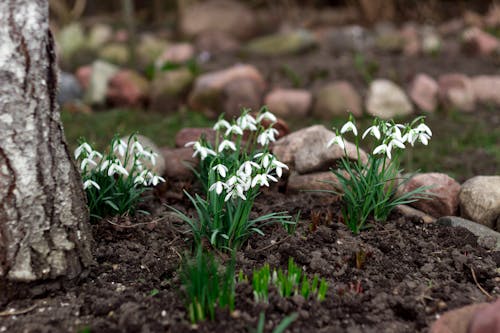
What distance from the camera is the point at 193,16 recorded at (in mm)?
9609

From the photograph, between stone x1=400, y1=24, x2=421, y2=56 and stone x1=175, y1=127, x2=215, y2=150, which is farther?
stone x1=400, y1=24, x2=421, y2=56

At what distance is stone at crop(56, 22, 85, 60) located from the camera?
31.0ft

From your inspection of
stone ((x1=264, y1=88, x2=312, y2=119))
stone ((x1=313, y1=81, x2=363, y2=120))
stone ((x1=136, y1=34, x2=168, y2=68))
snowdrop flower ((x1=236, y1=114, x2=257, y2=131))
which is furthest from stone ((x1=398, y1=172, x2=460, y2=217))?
stone ((x1=136, y1=34, x2=168, y2=68))

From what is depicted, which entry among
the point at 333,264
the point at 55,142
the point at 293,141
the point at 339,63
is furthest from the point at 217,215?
the point at 339,63

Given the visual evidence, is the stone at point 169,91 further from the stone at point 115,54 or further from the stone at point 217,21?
the stone at point 217,21

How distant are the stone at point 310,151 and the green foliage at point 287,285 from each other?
1.29 meters

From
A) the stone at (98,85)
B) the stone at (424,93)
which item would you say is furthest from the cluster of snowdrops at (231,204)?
the stone at (98,85)

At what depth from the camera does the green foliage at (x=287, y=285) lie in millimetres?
2385

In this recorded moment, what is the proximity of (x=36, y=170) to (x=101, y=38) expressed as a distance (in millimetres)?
8426

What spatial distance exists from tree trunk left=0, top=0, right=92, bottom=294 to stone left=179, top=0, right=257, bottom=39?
7.22 m

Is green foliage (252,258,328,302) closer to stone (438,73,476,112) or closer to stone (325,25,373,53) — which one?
stone (438,73,476,112)

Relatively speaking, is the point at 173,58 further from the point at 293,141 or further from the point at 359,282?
the point at 359,282

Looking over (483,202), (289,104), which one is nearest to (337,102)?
(289,104)

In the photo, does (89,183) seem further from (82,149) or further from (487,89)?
(487,89)
